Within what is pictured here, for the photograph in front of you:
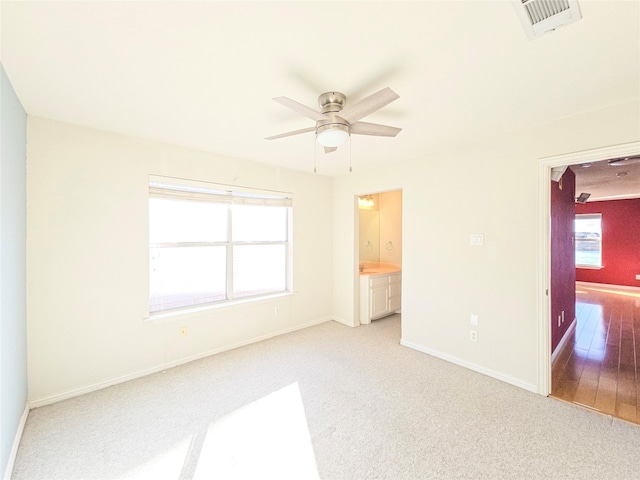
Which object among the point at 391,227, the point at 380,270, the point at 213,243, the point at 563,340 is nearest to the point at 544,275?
the point at 563,340

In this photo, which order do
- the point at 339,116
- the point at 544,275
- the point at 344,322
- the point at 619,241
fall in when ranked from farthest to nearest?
1. the point at 619,241
2. the point at 344,322
3. the point at 544,275
4. the point at 339,116

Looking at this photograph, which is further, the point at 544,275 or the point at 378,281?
the point at 378,281

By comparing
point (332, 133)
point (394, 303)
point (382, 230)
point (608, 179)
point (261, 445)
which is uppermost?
point (608, 179)

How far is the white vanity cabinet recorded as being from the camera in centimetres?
444

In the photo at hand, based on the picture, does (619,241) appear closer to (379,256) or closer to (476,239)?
(379,256)

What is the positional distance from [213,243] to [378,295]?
2733mm

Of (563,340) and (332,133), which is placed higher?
(332,133)

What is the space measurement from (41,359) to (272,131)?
2.83 meters

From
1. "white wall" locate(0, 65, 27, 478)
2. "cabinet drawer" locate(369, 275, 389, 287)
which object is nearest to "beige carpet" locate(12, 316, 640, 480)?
"white wall" locate(0, 65, 27, 478)

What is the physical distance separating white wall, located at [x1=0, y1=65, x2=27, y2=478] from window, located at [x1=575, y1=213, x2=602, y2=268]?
34.9 ft

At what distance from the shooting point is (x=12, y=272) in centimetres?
185

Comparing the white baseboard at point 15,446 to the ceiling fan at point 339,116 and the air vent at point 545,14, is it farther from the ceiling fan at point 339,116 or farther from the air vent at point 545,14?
the air vent at point 545,14

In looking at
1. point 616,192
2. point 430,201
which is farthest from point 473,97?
point 616,192

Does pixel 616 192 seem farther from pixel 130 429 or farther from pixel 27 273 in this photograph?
pixel 27 273
